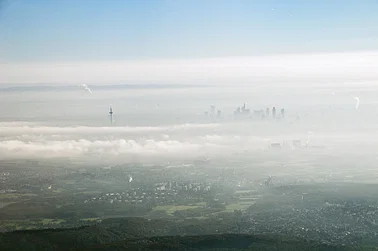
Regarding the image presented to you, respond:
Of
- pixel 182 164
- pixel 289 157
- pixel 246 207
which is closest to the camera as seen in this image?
pixel 246 207

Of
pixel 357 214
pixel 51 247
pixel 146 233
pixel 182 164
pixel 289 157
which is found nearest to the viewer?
pixel 51 247

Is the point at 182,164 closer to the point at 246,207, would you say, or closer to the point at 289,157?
Answer: the point at 289,157

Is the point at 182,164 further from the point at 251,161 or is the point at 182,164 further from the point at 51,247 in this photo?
the point at 51,247

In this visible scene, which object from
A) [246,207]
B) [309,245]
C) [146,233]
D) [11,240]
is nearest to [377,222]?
[309,245]

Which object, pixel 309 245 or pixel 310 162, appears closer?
pixel 309 245

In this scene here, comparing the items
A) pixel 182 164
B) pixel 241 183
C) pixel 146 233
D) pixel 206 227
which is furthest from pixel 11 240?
pixel 182 164

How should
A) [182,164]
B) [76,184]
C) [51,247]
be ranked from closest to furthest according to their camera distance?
1. [51,247]
2. [76,184]
3. [182,164]
